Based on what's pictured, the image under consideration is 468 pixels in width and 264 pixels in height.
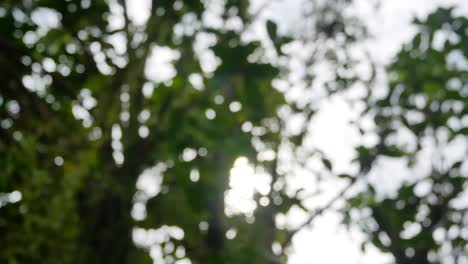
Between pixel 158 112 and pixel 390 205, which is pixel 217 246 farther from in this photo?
pixel 390 205

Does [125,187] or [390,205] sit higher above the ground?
[125,187]

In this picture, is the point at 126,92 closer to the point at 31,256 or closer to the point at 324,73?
the point at 31,256

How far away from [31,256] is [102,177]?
31 centimetres

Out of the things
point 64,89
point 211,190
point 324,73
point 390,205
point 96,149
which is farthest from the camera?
point 324,73

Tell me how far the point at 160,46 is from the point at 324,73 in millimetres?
1028

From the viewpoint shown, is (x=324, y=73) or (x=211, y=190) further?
(x=324, y=73)

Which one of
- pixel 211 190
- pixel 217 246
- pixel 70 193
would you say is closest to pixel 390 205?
pixel 217 246

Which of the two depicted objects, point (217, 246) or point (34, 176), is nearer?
point (34, 176)

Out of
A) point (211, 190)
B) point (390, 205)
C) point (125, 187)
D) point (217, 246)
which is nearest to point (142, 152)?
point (125, 187)

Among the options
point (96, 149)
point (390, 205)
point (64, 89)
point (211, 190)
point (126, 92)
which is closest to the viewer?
point (211, 190)

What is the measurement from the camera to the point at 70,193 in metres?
1.03

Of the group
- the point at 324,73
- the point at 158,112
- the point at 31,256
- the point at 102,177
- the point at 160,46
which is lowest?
the point at 31,256

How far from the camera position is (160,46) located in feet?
4.62

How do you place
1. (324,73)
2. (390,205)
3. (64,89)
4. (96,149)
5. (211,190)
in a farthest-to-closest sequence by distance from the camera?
(324,73)
(390,205)
(64,89)
(96,149)
(211,190)
